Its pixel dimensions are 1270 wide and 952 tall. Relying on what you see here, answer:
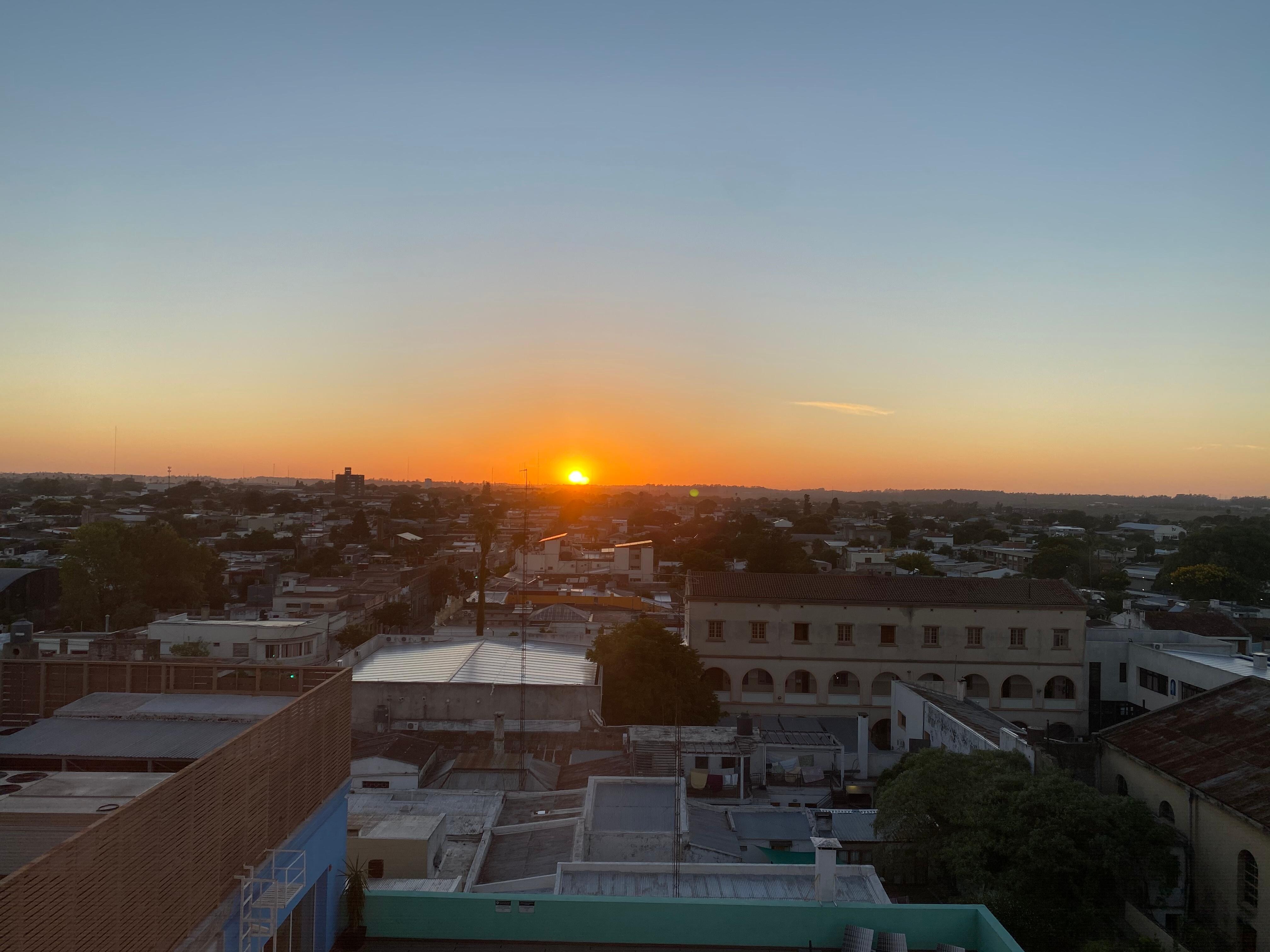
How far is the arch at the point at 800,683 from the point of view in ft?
90.6

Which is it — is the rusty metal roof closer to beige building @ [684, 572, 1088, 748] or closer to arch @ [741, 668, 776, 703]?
beige building @ [684, 572, 1088, 748]

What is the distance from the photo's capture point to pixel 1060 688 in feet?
88.5

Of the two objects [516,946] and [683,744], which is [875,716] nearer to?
[683,744]

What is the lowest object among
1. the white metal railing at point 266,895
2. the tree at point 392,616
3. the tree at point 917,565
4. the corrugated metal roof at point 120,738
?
the tree at point 392,616

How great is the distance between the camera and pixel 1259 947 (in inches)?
474

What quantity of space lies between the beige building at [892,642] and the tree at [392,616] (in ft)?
48.4

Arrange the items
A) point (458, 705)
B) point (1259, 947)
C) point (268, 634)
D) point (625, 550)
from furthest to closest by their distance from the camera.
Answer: point (625, 550), point (268, 634), point (458, 705), point (1259, 947)

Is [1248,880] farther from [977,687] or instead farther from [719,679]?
[719,679]

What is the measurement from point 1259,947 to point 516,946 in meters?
10.8

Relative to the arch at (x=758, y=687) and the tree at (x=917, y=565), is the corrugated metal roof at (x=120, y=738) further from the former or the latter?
the tree at (x=917, y=565)

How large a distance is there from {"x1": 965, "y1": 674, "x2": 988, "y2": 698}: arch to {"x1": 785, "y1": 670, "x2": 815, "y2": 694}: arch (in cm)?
484

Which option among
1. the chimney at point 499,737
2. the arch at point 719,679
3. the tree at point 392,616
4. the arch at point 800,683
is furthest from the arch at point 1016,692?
the tree at point 392,616

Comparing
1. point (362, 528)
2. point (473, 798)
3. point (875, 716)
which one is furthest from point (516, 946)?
point (362, 528)

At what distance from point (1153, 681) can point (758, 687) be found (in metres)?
11.3
